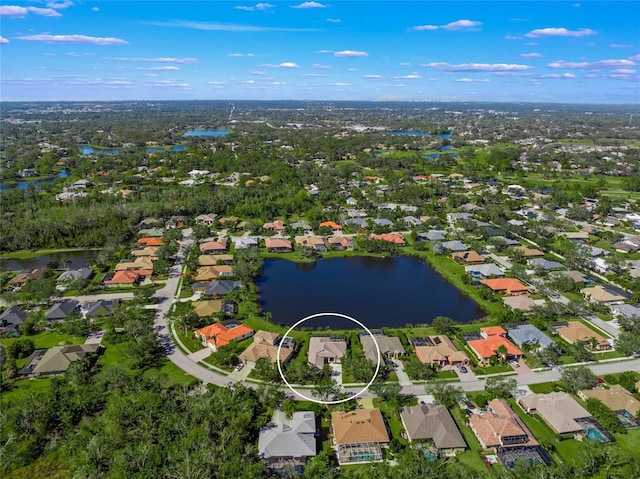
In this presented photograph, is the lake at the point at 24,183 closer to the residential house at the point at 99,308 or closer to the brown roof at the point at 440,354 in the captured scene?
the residential house at the point at 99,308

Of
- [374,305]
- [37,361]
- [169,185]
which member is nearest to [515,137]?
[169,185]

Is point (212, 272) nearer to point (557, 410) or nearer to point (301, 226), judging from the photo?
point (301, 226)

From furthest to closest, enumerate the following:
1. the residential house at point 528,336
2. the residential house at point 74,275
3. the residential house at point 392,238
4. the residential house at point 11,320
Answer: the residential house at point 392,238 → the residential house at point 74,275 → the residential house at point 11,320 → the residential house at point 528,336

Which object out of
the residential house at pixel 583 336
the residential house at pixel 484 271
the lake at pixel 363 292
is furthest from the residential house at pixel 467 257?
the residential house at pixel 583 336

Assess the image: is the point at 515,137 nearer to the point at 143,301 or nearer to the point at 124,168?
the point at 124,168

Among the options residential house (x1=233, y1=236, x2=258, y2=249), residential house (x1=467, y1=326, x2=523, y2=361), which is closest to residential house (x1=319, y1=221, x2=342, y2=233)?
residential house (x1=233, y1=236, x2=258, y2=249)
